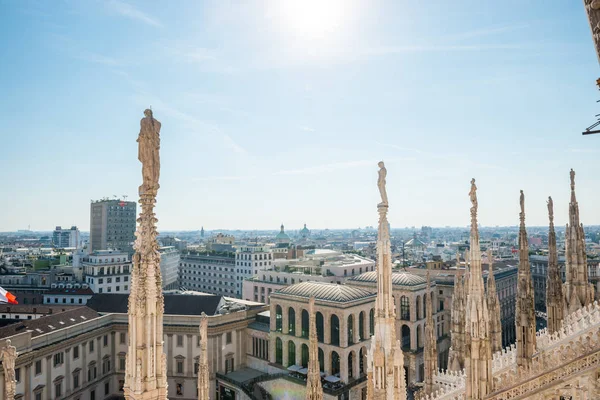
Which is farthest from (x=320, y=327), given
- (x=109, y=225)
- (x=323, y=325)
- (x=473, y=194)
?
(x=109, y=225)

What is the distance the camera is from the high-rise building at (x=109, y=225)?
16925cm

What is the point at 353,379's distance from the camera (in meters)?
52.6

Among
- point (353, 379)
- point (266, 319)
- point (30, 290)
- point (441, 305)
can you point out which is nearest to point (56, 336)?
point (266, 319)

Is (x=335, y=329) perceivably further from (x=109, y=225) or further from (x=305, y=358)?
(x=109, y=225)

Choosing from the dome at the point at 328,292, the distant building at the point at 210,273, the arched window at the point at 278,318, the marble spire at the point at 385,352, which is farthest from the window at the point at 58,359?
A: the distant building at the point at 210,273

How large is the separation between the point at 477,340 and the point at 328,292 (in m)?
42.3

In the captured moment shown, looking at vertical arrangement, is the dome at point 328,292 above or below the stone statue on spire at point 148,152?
below

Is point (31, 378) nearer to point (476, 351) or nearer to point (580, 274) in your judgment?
point (476, 351)

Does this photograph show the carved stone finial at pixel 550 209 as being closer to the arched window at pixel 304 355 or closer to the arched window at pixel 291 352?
the arched window at pixel 304 355

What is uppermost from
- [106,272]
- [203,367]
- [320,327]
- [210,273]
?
[203,367]

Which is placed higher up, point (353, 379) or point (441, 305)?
point (441, 305)

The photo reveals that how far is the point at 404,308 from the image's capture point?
2501 inches

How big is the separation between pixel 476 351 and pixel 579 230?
14.9 m

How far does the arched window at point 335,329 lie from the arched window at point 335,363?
4.57ft
